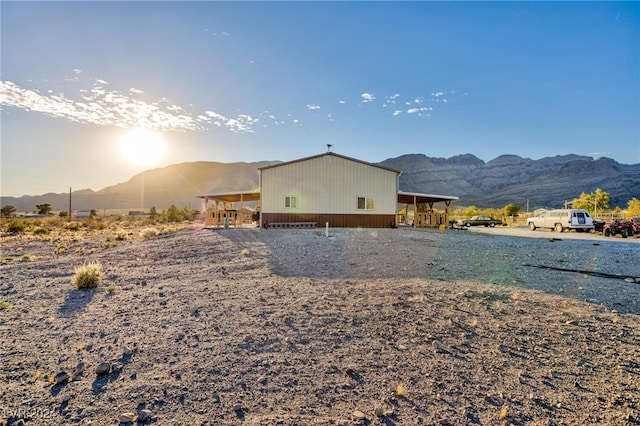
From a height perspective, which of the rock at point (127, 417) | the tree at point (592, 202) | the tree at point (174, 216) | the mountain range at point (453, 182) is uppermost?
the mountain range at point (453, 182)

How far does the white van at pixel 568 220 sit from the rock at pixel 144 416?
28.7 m

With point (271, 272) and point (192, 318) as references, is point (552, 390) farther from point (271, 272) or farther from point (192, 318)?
point (271, 272)

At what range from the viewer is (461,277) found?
7.88m

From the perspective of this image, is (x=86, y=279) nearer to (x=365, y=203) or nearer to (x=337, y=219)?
(x=337, y=219)

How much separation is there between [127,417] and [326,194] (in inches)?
769

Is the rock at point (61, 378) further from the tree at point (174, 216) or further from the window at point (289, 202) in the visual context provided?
the tree at point (174, 216)

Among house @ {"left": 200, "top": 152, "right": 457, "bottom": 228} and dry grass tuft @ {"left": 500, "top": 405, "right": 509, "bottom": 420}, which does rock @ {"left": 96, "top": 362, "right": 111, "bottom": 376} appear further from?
house @ {"left": 200, "top": 152, "right": 457, "bottom": 228}

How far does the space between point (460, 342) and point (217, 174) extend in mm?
142217

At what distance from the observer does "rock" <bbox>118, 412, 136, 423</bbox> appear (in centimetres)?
288

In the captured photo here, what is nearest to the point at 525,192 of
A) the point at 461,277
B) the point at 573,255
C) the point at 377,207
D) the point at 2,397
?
the point at 377,207

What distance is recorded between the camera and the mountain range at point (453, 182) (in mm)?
90000

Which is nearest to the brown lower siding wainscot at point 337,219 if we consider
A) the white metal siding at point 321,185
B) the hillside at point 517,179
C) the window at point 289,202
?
the white metal siding at point 321,185

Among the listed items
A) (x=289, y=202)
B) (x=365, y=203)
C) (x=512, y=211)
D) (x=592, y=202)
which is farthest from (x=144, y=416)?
(x=592, y=202)

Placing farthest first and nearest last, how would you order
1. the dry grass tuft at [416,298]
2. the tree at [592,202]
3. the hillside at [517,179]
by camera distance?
the hillside at [517,179] < the tree at [592,202] < the dry grass tuft at [416,298]
